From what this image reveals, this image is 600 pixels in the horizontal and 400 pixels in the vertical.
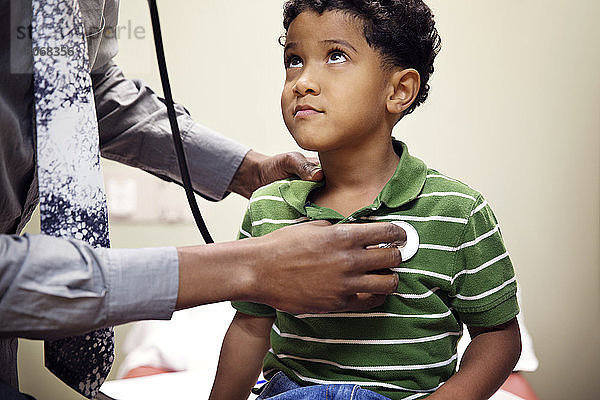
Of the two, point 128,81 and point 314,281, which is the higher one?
point 128,81

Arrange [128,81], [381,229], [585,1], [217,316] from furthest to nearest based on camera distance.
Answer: [585,1], [217,316], [128,81], [381,229]

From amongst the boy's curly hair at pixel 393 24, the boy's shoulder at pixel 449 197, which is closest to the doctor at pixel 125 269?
the boy's shoulder at pixel 449 197

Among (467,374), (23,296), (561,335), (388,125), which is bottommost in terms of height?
(561,335)

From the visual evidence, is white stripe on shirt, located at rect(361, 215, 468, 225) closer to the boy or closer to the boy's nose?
the boy

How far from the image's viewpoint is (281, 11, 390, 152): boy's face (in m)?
0.92

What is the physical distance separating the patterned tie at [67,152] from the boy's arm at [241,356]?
180mm

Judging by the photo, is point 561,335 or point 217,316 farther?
point 561,335

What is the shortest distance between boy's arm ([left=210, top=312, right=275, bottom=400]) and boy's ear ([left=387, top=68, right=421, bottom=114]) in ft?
1.23

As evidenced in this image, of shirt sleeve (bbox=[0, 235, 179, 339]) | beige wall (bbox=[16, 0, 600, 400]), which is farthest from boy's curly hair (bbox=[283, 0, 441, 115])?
beige wall (bbox=[16, 0, 600, 400])

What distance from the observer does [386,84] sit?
0.97 meters

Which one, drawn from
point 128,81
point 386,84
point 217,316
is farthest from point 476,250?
point 217,316

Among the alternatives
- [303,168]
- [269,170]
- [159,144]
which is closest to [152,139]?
[159,144]

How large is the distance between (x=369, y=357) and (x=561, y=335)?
1878mm

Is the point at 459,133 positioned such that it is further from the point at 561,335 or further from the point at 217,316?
the point at 217,316
